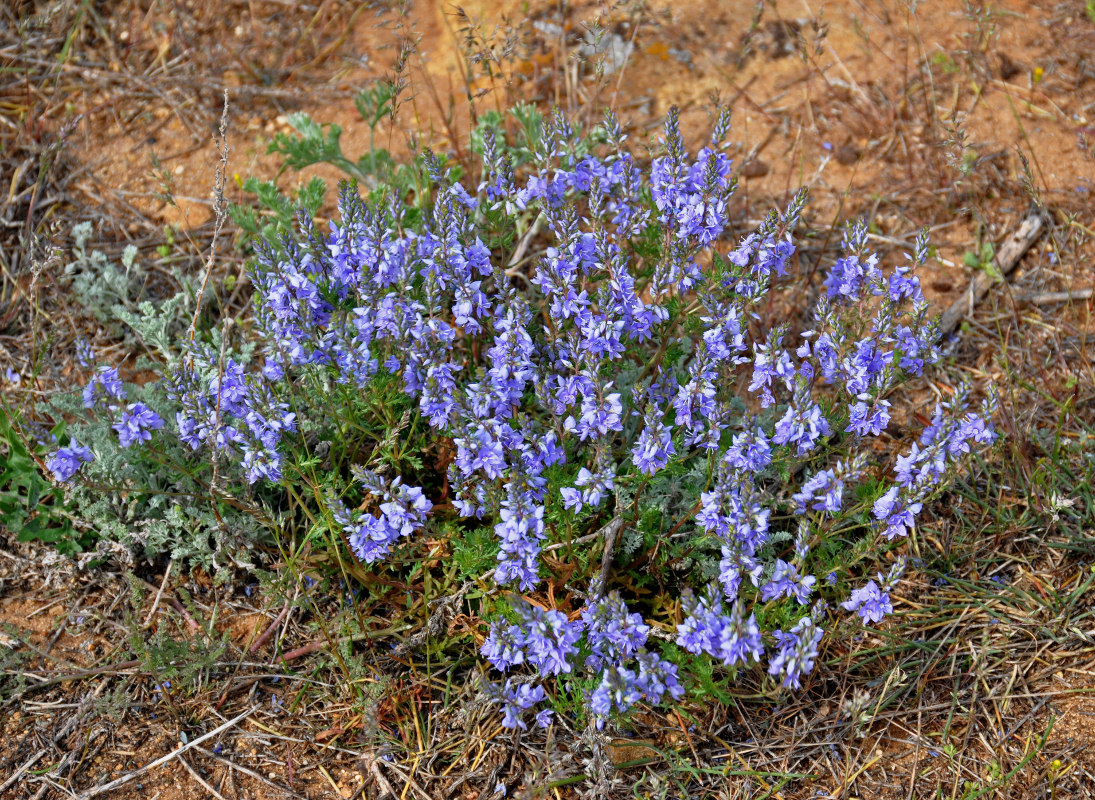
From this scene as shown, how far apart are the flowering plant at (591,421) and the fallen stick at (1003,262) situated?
1.09 m

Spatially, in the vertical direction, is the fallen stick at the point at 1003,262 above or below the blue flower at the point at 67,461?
below

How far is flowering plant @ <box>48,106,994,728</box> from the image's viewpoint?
271 cm

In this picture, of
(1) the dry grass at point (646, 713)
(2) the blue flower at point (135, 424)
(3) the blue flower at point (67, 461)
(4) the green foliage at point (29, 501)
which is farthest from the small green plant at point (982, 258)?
(4) the green foliage at point (29, 501)

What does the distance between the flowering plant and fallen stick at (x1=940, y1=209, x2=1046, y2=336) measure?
3.59ft

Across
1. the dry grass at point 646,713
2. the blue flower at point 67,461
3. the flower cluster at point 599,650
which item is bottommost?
the dry grass at point 646,713

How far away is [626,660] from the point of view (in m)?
2.74

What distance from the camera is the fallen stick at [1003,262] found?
4.30 metres

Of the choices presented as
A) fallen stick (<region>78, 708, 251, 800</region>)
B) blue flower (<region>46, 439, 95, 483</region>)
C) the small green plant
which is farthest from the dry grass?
blue flower (<region>46, 439, 95, 483</region>)

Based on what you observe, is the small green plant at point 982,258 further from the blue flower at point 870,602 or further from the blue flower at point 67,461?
the blue flower at point 67,461

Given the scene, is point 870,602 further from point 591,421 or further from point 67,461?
point 67,461

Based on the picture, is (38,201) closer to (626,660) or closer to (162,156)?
(162,156)

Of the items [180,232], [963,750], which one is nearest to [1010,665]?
[963,750]

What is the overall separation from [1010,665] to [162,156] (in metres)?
5.06

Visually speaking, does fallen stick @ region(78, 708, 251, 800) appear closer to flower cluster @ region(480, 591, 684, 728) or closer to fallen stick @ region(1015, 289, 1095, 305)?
flower cluster @ region(480, 591, 684, 728)
